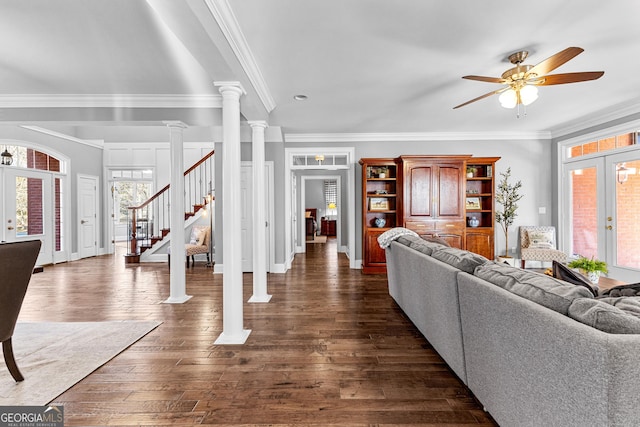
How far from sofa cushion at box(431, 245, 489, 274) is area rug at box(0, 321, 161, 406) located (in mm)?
2678

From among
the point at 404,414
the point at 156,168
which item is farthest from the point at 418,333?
the point at 156,168

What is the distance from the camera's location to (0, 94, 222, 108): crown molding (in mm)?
3889

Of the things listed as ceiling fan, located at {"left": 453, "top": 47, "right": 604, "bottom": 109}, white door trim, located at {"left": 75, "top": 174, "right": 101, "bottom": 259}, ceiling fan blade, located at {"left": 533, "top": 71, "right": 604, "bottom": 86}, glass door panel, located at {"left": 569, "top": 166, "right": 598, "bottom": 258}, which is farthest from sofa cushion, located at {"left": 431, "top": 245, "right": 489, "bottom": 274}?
white door trim, located at {"left": 75, "top": 174, "right": 101, "bottom": 259}

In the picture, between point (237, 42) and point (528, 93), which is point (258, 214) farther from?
point (528, 93)

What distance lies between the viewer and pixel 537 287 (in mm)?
1362

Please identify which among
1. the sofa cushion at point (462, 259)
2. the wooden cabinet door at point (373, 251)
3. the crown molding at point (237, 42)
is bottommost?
the wooden cabinet door at point (373, 251)

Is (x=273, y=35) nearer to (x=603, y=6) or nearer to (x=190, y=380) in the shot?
(x=603, y=6)

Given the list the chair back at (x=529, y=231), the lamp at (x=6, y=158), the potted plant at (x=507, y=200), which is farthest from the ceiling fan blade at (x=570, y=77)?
the lamp at (x=6, y=158)

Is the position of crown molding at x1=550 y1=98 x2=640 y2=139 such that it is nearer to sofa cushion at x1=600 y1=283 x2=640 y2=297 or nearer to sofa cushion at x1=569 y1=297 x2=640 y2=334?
sofa cushion at x1=600 y1=283 x2=640 y2=297

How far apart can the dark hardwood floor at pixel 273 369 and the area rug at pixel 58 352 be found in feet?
0.37

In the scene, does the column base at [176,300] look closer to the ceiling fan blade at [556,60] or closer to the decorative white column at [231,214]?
the decorative white column at [231,214]

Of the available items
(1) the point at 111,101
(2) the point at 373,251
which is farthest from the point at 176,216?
(2) the point at 373,251

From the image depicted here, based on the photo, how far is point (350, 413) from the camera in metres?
1.79

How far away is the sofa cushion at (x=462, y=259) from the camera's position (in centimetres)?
197
